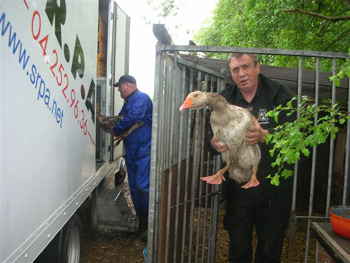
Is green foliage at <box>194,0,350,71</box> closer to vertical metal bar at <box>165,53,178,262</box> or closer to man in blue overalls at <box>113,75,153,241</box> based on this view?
man in blue overalls at <box>113,75,153,241</box>

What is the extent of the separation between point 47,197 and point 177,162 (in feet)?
4.06

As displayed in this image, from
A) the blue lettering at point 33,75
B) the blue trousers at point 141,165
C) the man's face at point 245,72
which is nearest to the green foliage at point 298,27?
the man's face at point 245,72

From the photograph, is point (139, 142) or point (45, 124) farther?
point (139, 142)

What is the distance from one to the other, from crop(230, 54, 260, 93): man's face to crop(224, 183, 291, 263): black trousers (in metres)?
1.02

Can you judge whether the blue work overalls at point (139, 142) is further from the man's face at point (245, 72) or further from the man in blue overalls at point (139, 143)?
the man's face at point (245, 72)

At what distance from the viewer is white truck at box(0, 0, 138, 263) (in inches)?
66.0

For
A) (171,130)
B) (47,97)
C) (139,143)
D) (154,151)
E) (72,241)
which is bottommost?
(72,241)

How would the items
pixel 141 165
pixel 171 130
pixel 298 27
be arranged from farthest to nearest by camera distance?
pixel 298 27 → pixel 141 165 → pixel 171 130

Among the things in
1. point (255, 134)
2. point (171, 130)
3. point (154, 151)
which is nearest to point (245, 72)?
point (255, 134)

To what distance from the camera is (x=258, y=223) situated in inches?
111

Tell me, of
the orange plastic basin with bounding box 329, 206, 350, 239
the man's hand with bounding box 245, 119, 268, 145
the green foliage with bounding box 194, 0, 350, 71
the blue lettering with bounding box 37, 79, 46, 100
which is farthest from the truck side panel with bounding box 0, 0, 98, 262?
the green foliage with bounding box 194, 0, 350, 71

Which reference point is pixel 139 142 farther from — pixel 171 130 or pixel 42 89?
pixel 42 89

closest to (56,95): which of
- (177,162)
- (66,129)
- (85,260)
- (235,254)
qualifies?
(66,129)

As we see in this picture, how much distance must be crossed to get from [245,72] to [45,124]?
1.81 m
